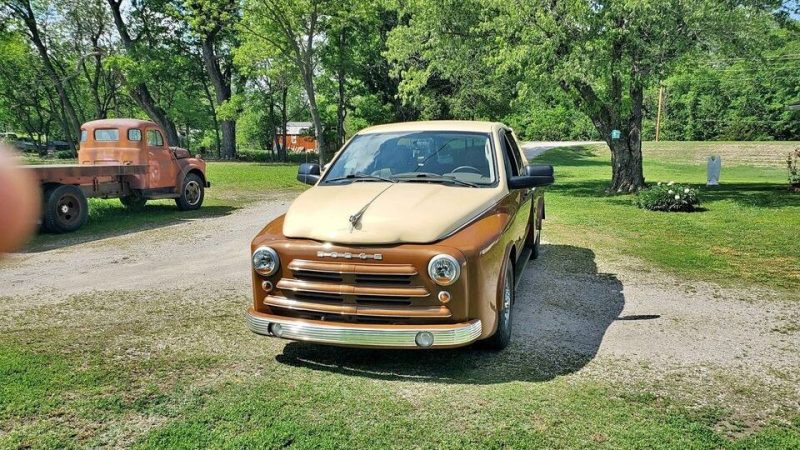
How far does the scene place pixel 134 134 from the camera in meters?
12.7

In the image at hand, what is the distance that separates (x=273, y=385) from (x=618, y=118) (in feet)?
48.5

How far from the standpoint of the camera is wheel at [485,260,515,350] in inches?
179

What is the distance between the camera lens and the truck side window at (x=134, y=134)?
500 inches

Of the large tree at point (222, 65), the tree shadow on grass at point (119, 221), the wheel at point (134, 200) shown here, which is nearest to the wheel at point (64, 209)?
the tree shadow on grass at point (119, 221)

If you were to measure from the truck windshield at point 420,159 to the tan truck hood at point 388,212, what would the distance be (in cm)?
33

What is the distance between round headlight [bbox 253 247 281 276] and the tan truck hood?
21 cm

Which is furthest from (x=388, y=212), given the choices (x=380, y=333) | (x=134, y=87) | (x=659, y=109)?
(x=659, y=109)

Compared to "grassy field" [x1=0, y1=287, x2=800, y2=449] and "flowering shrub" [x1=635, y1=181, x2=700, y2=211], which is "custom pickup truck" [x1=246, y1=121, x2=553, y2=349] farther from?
"flowering shrub" [x1=635, y1=181, x2=700, y2=211]

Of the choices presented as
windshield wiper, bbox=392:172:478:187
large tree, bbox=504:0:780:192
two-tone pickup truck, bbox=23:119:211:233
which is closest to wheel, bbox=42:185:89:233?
two-tone pickup truck, bbox=23:119:211:233

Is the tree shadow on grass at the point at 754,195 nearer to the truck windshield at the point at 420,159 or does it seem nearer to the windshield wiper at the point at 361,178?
the truck windshield at the point at 420,159

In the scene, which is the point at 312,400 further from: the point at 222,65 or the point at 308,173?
the point at 222,65

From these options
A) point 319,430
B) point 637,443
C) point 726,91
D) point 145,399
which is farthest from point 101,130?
point 726,91

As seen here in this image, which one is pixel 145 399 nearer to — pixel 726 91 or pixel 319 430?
pixel 319 430

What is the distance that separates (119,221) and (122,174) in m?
1.20
